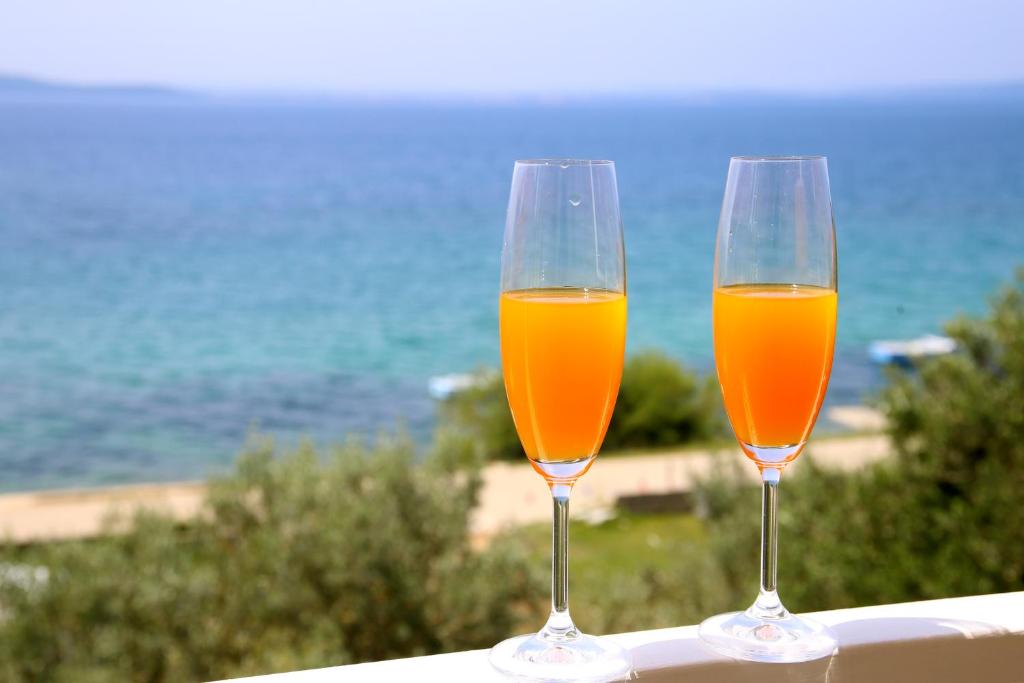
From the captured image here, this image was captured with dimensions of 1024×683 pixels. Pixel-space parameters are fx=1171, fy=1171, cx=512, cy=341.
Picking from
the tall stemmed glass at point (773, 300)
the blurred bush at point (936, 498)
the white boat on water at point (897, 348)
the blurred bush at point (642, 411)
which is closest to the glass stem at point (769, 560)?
the tall stemmed glass at point (773, 300)

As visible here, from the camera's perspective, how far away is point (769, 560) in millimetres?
993

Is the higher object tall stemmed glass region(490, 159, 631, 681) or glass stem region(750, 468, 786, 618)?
tall stemmed glass region(490, 159, 631, 681)

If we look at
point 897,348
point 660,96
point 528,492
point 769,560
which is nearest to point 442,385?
point 897,348

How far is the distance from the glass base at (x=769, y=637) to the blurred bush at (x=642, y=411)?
40.6 feet

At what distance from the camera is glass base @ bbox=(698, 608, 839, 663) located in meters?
0.93

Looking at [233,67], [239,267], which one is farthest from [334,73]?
[239,267]

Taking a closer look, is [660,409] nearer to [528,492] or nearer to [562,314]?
[528,492]

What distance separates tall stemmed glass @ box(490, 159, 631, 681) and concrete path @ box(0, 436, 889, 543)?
8.64m

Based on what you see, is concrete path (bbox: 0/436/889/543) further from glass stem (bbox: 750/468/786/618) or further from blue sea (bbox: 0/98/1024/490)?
glass stem (bbox: 750/468/786/618)

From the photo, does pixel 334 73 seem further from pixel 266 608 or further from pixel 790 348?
pixel 790 348

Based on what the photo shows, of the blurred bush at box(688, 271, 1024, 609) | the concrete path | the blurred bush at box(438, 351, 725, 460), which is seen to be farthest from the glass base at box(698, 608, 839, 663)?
the blurred bush at box(438, 351, 725, 460)

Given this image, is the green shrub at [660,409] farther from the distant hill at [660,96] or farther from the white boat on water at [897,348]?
the distant hill at [660,96]

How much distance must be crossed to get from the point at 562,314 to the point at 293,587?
4009 millimetres

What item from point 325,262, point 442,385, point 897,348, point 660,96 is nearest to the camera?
A: point 442,385
